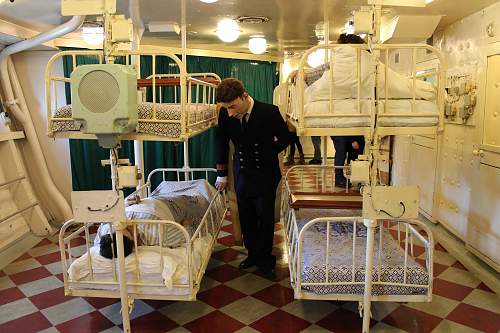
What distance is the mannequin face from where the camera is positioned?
291 cm

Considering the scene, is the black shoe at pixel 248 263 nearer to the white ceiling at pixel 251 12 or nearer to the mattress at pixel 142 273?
the mattress at pixel 142 273

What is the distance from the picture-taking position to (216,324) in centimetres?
262

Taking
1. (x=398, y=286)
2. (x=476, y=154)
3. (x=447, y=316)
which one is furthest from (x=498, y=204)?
(x=398, y=286)

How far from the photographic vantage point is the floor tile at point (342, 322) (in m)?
2.54

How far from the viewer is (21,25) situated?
3.91 meters

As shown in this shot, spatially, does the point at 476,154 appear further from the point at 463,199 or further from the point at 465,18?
the point at 465,18

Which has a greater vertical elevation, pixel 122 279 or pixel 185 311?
pixel 122 279

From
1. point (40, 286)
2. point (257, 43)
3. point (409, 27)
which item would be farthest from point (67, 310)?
point (409, 27)

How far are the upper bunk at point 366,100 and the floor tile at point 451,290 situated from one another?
1466 mm

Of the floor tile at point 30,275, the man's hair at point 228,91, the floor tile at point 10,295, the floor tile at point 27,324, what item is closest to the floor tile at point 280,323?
the floor tile at point 27,324

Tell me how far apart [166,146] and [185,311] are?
10.0 feet

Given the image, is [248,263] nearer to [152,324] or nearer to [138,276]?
[152,324]

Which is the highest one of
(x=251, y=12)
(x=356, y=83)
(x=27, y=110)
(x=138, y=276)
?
(x=251, y=12)

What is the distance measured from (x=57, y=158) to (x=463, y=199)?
4398 mm
